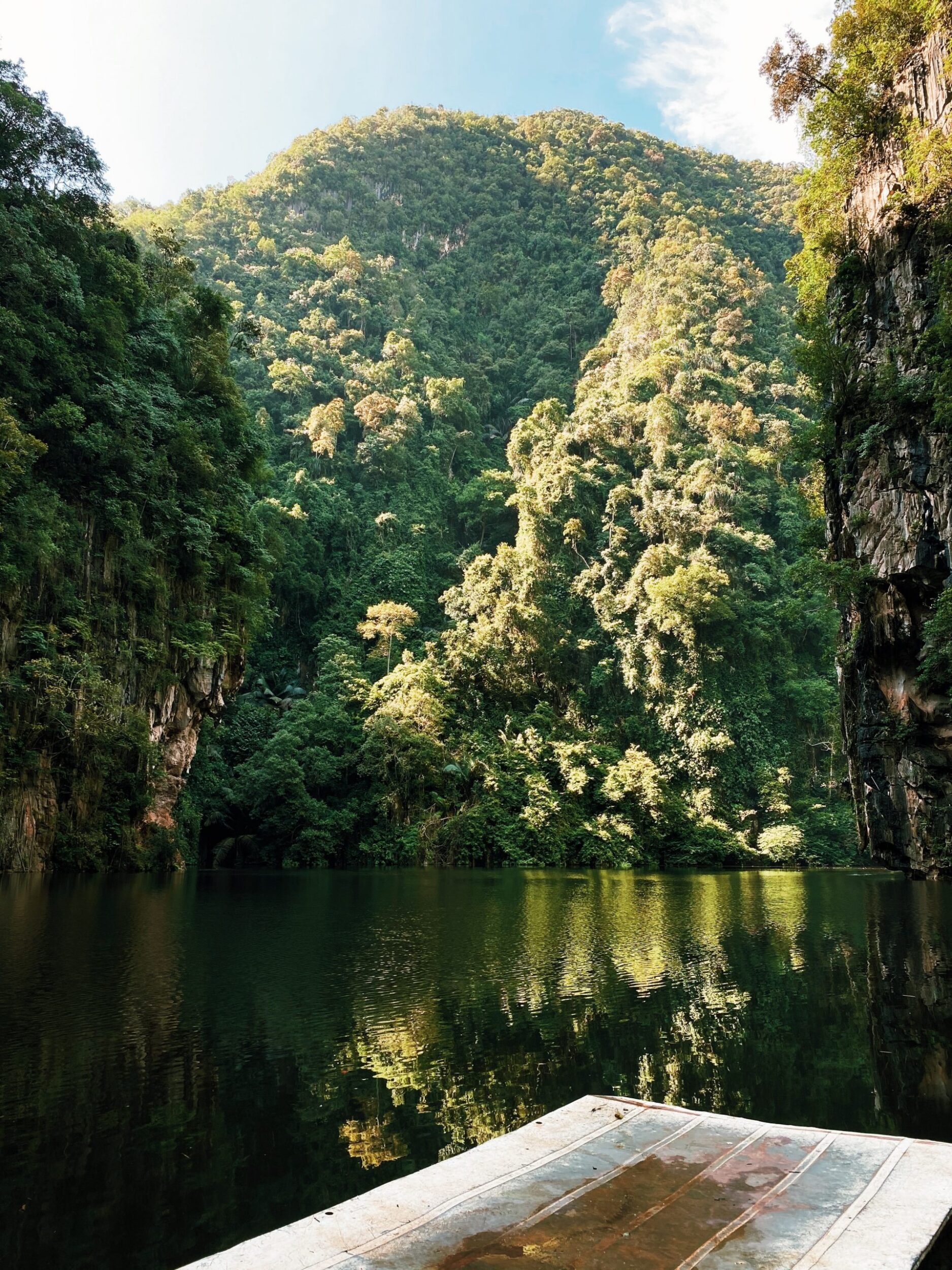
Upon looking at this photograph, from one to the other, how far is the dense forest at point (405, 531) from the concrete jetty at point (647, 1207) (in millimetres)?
14646

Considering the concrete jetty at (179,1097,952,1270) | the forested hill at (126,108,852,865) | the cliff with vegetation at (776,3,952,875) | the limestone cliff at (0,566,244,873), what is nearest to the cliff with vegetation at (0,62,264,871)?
the limestone cliff at (0,566,244,873)

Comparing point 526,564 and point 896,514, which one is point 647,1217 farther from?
point 526,564

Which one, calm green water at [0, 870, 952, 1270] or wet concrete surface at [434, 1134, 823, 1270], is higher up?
wet concrete surface at [434, 1134, 823, 1270]

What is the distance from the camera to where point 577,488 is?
43.7 metres

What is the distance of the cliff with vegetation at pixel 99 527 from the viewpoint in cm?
2020

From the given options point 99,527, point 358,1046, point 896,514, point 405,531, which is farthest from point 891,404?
point 405,531

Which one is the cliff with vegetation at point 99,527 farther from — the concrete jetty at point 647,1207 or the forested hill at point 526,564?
the concrete jetty at point 647,1207

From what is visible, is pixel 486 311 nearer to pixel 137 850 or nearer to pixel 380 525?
pixel 380 525

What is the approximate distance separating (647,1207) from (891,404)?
53.6ft

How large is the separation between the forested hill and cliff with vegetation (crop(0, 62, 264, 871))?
5.85m

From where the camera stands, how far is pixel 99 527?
2314cm

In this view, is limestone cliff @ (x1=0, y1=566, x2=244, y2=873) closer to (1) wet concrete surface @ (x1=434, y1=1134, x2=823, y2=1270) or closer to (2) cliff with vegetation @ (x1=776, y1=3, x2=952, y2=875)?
(2) cliff with vegetation @ (x1=776, y1=3, x2=952, y2=875)

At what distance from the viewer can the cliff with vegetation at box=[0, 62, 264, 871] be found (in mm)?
20203

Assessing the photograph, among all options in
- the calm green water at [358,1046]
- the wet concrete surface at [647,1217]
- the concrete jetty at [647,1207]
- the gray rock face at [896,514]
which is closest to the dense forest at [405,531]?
the gray rock face at [896,514]
